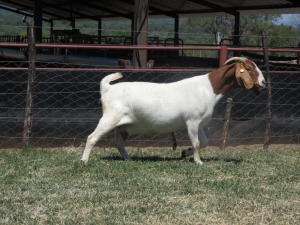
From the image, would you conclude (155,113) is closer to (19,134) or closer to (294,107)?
(19,134)

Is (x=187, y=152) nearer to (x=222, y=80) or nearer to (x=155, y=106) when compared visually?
(x=155, y=106)

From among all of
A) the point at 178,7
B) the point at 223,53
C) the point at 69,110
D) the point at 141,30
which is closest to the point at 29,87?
the point at 69,110

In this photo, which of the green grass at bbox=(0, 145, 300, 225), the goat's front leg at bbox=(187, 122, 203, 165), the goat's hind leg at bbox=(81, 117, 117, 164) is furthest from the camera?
the goat's front leg at bbox=(187, 122, 203, 165)

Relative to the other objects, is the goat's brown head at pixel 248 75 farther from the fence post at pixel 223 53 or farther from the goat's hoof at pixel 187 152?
the fence post at pixel 223 53

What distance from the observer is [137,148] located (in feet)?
28.9

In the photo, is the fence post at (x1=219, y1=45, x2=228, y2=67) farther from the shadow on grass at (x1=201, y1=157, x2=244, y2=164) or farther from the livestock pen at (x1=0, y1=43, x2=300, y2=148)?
the shadow on grass at (x1=201, y1=157, x2=244, y2=164)

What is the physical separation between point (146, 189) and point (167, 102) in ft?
5.41

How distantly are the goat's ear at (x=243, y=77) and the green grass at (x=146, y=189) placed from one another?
3.21 feet

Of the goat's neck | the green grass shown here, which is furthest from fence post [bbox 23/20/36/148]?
the goat's neck

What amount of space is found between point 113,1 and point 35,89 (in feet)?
56.2

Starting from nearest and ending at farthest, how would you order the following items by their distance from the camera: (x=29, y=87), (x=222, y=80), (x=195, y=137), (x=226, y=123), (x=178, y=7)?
(x=195, y=137), (x=222, y=80), (x=29, y=87), (x=226, y=123), (x=178, y=7)

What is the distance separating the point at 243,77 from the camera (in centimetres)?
712

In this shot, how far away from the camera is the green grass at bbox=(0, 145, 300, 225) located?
471 cm

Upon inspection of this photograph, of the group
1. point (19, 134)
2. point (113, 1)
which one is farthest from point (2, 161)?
point (113, 1)
